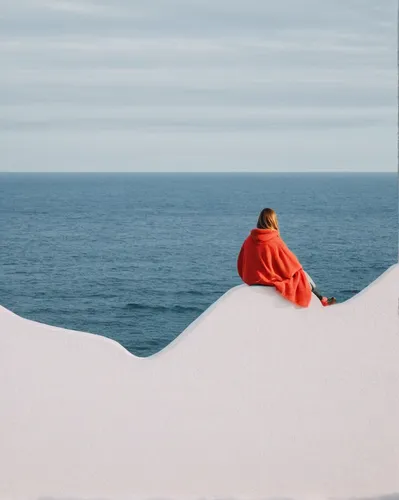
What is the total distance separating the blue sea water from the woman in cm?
2930

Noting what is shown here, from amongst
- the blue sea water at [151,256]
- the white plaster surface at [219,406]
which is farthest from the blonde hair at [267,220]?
the blue sea water at [151,256]

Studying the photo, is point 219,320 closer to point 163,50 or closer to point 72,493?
point 72,493

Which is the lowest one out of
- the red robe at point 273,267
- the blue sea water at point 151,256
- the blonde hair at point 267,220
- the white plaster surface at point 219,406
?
the white plaster surface at point 219,406

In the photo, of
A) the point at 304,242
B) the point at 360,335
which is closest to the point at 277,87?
the point at 304,242

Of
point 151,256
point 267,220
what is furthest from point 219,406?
point 151,256

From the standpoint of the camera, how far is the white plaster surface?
5875 millimetres

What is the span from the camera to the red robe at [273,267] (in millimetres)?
5703

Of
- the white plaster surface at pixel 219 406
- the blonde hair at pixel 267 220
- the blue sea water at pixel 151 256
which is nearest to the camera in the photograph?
the blonde hair at pixel 267 220

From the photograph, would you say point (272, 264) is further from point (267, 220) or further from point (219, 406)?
point (219, 406)

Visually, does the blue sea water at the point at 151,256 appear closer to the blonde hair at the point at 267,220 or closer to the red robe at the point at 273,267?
the red robe at the point at 273,267

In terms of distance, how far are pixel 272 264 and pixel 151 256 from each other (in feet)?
170

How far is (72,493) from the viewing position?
5.96m

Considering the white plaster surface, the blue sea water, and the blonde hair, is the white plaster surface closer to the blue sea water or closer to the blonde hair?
the blonde hair

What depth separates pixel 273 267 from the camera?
5801mm
